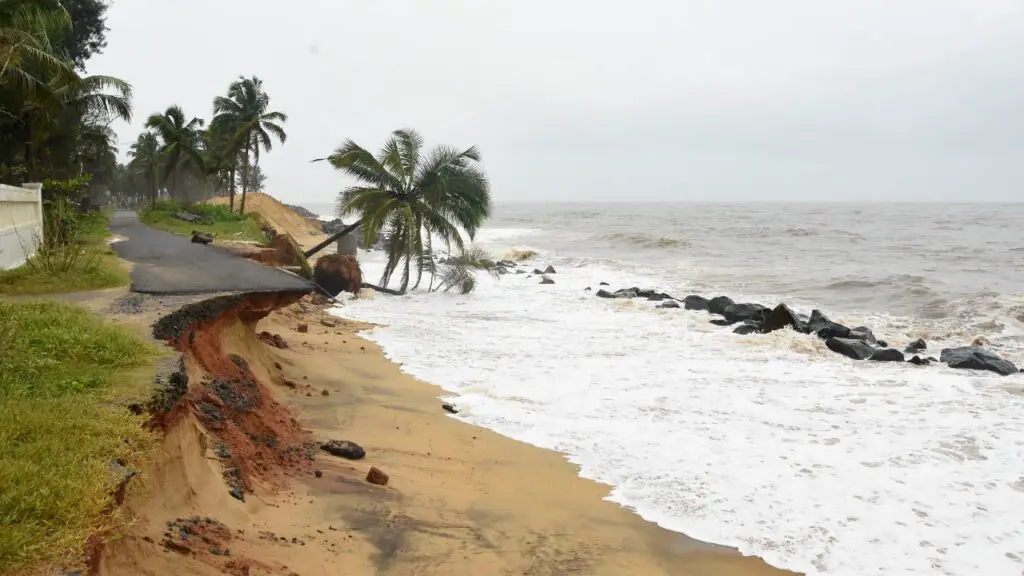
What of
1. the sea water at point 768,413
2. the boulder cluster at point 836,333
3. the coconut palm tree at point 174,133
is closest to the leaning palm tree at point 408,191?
the sea water at point 768,413

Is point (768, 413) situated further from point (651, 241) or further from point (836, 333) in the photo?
point (651, 241)

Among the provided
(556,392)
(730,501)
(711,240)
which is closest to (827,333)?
(556,392)

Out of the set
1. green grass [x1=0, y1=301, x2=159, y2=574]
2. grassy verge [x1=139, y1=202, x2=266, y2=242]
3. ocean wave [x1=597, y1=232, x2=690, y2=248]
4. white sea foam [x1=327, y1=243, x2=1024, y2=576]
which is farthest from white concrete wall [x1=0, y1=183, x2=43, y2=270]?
ocean wave [x1=597, y1=232, x2=690, y2=248]

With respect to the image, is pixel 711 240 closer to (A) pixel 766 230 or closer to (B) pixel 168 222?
Answer: (A) pixel 766 230

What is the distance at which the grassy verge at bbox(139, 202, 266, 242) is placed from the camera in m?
26.5

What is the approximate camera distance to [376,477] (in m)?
6.85

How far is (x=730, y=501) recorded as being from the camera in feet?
22.8

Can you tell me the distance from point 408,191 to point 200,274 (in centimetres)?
1293

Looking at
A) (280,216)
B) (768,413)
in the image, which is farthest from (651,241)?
(768,413)

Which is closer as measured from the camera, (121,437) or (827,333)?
(121,437)

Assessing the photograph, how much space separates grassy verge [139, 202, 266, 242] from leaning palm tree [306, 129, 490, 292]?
4696 millimetres

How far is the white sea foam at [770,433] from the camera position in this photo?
6.30m

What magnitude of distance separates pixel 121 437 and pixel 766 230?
58384 millimetres

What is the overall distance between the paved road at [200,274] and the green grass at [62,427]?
2.87m
